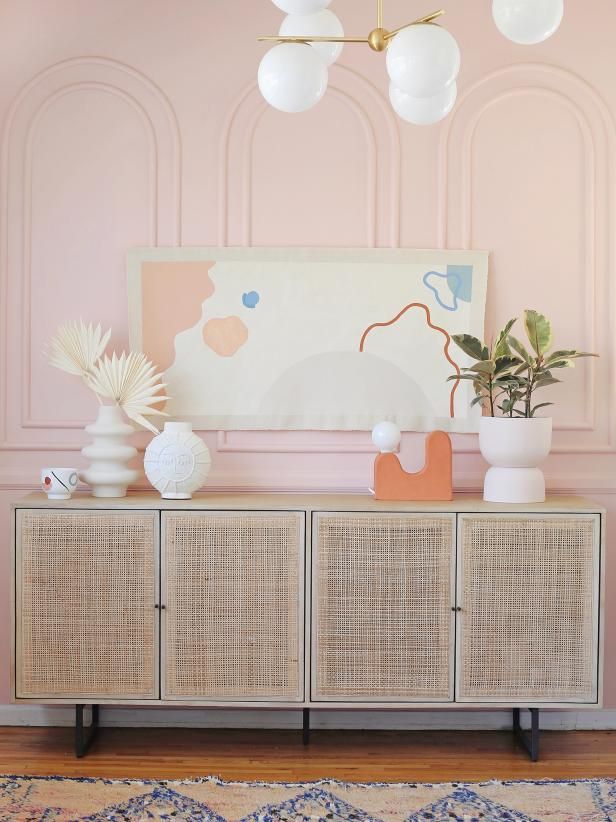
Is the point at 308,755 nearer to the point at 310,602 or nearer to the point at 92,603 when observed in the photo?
the point at 310,602

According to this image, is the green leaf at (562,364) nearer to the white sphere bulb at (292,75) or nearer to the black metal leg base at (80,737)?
the white sphere bulb at (292,75)

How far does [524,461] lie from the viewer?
3074 mm

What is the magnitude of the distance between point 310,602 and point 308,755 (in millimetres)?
580

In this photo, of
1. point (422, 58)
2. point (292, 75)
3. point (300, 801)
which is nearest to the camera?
point (422, 58)

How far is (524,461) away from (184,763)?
5.15 ft

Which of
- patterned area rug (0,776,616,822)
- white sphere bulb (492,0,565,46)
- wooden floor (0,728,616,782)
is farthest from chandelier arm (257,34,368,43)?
wooden floor (0,728,616,782)

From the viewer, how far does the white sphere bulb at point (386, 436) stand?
10.3 feet

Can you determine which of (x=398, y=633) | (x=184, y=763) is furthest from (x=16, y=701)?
(x=398, y=633)

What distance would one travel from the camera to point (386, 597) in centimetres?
299

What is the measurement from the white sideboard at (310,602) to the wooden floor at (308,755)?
9.0 inches

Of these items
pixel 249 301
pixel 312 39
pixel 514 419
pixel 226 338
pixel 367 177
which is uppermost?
pixel 367 177

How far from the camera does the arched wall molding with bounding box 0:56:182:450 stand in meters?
3.38

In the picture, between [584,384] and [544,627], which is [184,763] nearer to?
[544,627]

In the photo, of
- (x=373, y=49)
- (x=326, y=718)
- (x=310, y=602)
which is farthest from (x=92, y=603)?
(x=373, y=49)
